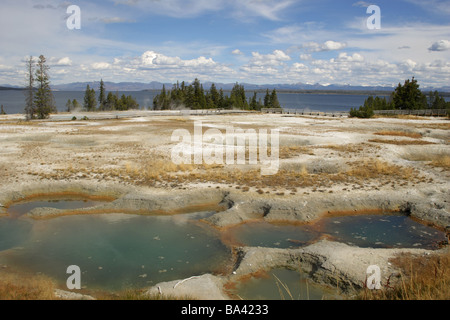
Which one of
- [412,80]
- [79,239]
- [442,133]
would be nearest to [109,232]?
[79,239]

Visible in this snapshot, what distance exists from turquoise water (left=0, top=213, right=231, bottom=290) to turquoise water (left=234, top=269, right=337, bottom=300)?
1888 millimetres

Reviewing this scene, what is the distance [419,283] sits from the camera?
28.1ft

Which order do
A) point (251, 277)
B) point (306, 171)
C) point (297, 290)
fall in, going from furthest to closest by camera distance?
point (306, 171) → point (251, 277) → point (297, 290)

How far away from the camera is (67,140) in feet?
127

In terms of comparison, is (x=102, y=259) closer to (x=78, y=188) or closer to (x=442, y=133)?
(x=78, y=188)

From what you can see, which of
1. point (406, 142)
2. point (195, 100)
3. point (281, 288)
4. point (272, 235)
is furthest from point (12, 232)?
point (195, 100)

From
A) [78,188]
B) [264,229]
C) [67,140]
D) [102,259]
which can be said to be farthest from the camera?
[67,140]

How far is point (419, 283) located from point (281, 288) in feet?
14.6

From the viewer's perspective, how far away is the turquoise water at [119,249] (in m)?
12.4

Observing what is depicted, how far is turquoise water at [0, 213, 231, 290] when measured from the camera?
12.4 meters

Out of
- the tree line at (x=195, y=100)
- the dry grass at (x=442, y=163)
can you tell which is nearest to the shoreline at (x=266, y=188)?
the dry grass at (x=442, y=163)

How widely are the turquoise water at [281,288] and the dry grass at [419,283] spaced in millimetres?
2075

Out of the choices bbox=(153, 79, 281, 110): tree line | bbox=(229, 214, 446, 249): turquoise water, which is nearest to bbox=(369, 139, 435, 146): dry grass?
bbox=(229, 214, 446, 249): turquoise water
